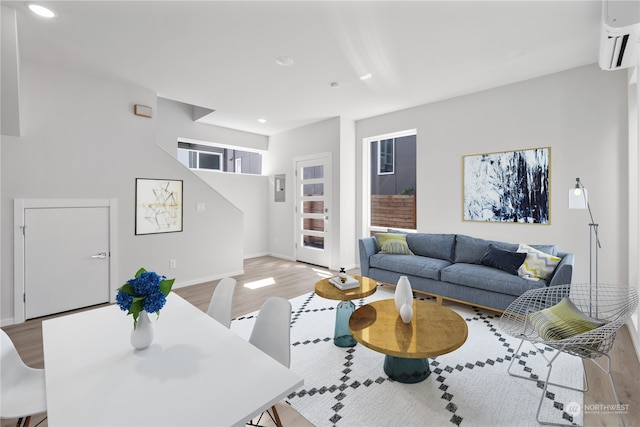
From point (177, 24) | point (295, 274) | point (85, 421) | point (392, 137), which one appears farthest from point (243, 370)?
point (392, 137)

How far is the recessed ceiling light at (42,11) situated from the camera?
7.64ft

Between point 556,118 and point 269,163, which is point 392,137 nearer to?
point 556,118

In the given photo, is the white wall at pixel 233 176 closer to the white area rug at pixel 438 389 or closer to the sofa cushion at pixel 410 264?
the sofa cushion at pixel 410 264

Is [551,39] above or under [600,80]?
above

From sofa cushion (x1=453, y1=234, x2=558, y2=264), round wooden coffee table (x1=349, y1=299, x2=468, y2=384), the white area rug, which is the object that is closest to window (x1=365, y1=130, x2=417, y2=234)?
sofa cushion (x1=453, y1=234, x2=558, y2=264)

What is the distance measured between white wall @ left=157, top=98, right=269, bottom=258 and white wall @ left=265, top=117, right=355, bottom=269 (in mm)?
Answer: 233

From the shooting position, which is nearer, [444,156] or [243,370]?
[243,370]

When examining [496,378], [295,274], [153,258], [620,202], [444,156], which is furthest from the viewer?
[295,274]

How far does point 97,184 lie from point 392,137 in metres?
4.42

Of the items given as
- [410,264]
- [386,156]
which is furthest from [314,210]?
[410,264]

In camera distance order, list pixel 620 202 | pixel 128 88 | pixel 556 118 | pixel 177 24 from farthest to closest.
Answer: pixel 128 88 → pixel 556 118 → pixel 620 202 → pixel 177 24

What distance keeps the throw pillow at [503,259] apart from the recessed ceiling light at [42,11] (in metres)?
4.81

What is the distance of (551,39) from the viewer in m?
2.77

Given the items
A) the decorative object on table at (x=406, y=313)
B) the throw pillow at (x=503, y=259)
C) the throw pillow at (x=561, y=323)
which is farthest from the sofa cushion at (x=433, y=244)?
the decorative object on table at (x=406, y=313)
